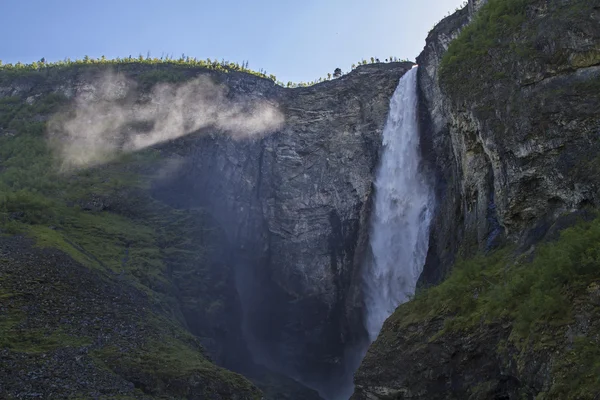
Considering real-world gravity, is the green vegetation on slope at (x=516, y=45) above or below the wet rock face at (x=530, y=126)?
above

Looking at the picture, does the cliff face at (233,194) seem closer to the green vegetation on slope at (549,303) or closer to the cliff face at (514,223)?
the cliff face at (514,223)

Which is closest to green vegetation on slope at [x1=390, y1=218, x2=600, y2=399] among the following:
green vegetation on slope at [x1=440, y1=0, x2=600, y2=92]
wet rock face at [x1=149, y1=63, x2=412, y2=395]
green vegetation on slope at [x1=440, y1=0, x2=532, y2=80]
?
green vegetation on slope at [x1=440, y1=0, x2=600, y2=92]

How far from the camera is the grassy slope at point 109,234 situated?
2547 cm

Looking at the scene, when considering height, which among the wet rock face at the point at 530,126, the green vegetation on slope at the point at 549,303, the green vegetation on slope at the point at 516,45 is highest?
the green vegetation on slope at the point at 516,45

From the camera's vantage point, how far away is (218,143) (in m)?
56.9

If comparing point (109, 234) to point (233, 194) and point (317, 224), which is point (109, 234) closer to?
point (233, 194)

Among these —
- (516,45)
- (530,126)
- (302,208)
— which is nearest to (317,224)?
(302,208)

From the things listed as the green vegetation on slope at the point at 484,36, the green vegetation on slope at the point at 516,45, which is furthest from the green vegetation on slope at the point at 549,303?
the green vegetation on slope at the point at 484,36

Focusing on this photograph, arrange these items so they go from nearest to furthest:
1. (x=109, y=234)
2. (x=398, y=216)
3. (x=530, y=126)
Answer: (x=530, y=126), (x=109, y=234), (x=398, y=216)

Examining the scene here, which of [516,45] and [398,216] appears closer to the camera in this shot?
[516,45]

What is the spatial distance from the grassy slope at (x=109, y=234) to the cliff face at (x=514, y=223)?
33.9 feet

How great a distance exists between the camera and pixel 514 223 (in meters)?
23.8

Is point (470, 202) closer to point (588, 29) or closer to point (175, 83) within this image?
point (588, 29)

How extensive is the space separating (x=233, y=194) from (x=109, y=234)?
14.2 meters
